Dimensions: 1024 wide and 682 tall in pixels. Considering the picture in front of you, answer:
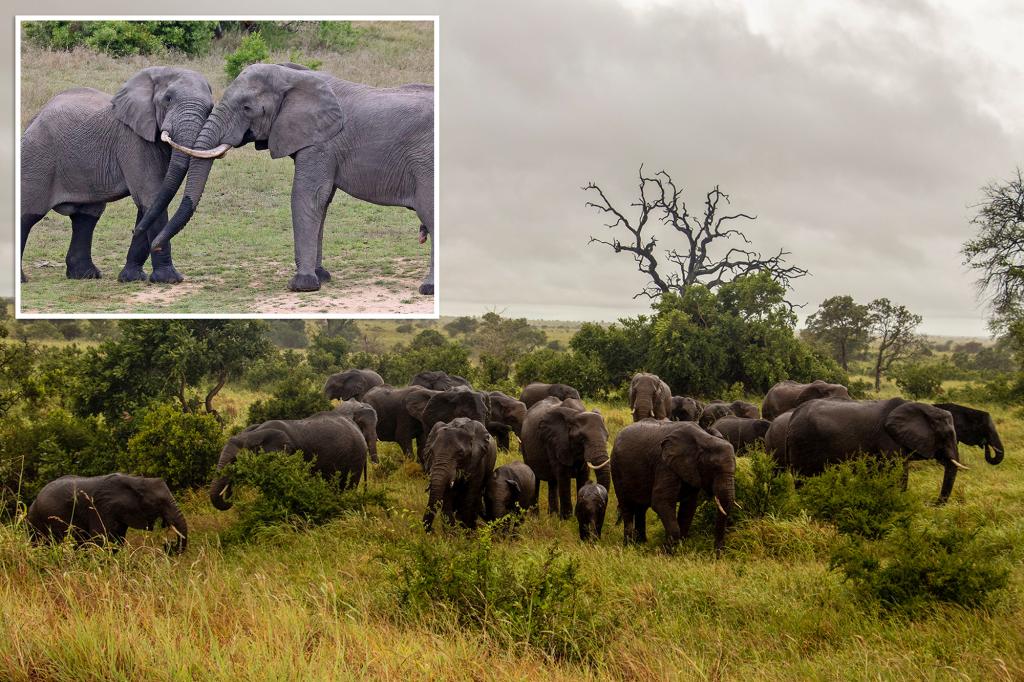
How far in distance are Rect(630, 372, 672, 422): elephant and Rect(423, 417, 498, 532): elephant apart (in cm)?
739

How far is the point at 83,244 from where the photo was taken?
21406 mm

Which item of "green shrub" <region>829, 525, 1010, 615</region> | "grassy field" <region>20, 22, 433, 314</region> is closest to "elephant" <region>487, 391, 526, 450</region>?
"grassy field" <region>20, 22, 433, 314</region>

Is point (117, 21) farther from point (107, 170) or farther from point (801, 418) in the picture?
point (801, 418)

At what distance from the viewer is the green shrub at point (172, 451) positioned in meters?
16.5

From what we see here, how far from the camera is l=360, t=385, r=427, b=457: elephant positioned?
19750mm

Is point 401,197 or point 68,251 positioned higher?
point 401,197

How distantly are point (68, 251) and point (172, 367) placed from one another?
3.39m

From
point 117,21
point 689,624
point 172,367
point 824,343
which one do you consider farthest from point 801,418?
point 824,343

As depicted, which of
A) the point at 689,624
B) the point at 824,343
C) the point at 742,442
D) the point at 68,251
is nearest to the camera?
the point at 689,624

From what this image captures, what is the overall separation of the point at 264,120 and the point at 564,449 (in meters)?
10.8

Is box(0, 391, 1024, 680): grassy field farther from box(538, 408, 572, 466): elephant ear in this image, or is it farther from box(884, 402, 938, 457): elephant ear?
box(884, 402, 938, 457): elephant ear

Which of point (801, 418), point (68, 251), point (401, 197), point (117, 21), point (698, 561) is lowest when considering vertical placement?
point (698, 561)

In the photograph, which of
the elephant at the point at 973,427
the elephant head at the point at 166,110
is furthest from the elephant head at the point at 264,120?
the elephant at the point at 973,427

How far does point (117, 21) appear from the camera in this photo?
22.1m
